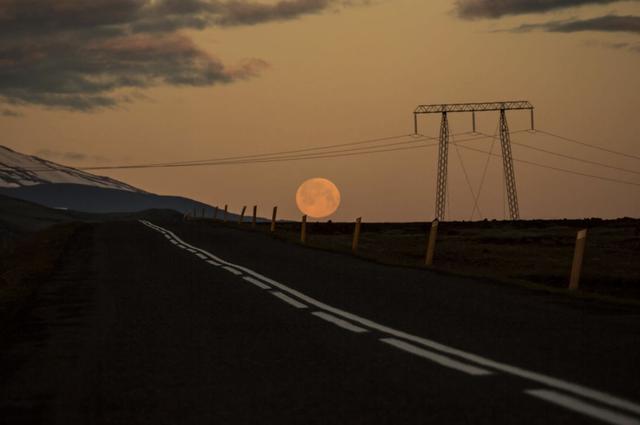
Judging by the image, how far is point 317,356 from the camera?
814 cm

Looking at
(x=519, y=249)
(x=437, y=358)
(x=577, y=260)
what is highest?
(x=519, y=249)

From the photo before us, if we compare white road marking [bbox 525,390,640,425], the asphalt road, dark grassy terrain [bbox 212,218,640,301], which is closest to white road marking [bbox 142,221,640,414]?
the asphalt road

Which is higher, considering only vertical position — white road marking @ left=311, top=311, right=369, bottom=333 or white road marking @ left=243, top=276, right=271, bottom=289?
white road marking @ left=243, top=276, right=271, bottom=289

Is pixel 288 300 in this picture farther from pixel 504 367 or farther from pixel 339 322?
pixel 504 367

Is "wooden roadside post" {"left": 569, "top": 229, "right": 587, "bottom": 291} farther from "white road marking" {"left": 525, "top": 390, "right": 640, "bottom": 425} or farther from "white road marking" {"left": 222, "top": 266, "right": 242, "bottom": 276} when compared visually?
"white road marking" {"left": 525, "top": 390, "right": 640, "bottom": 425}

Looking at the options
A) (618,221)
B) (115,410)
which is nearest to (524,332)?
(115,410)

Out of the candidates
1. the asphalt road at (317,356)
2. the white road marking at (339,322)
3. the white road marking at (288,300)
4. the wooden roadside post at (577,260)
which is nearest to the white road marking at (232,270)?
the asphalt road at (317,356)

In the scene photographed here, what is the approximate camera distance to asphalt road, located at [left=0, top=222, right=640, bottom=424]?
233 inches

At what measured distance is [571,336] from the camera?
9242 mm

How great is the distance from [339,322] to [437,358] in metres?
2.89

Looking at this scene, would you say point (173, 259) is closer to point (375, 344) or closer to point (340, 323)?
point (340, 323)

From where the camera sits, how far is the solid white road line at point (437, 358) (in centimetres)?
717

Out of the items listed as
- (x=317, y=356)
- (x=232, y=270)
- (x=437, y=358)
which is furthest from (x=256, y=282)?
(x=437, y=358)

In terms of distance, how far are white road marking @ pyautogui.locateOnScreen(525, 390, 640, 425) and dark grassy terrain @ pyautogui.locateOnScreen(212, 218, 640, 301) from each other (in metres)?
10.6
